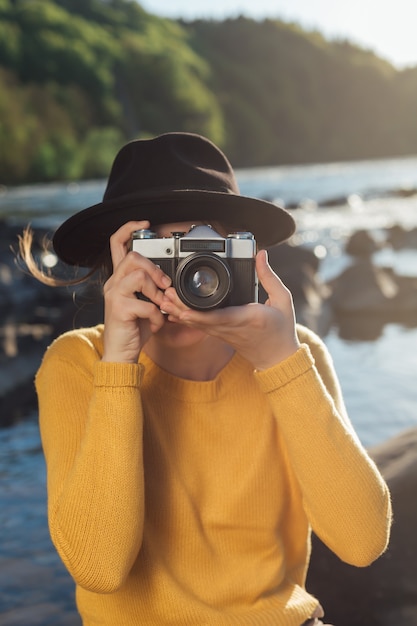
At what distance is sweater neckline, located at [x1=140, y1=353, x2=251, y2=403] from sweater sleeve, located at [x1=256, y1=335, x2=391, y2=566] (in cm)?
14

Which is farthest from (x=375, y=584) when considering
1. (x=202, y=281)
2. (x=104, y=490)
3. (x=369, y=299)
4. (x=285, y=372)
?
(x=369, y=299)

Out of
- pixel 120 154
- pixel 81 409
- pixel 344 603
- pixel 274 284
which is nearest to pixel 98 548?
pixel 81 409

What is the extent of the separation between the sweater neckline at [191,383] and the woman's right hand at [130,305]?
0.16m

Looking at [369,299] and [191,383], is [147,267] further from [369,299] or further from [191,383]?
[369,299]

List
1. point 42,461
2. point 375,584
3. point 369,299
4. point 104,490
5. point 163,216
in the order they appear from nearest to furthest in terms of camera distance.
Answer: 1. point 104,490
2. point 163,216
3. point 375,584
4. point 42,461
5. point 369,299

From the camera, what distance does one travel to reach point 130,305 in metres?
1.37

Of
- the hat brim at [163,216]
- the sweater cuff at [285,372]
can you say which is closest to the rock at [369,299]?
the hat brim at [163,216]

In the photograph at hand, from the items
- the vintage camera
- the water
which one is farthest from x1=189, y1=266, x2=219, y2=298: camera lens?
the water

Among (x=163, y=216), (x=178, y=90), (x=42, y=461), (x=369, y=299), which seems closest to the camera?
(x=163, y=216)

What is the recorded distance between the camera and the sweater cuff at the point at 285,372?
1407mm

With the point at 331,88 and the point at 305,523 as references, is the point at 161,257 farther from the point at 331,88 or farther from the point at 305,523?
the point at 331,88

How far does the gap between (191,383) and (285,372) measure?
21cm

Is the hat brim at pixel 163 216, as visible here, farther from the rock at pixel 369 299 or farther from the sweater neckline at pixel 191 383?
the rock at pixel 369 299

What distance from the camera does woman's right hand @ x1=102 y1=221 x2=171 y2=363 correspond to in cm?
135
